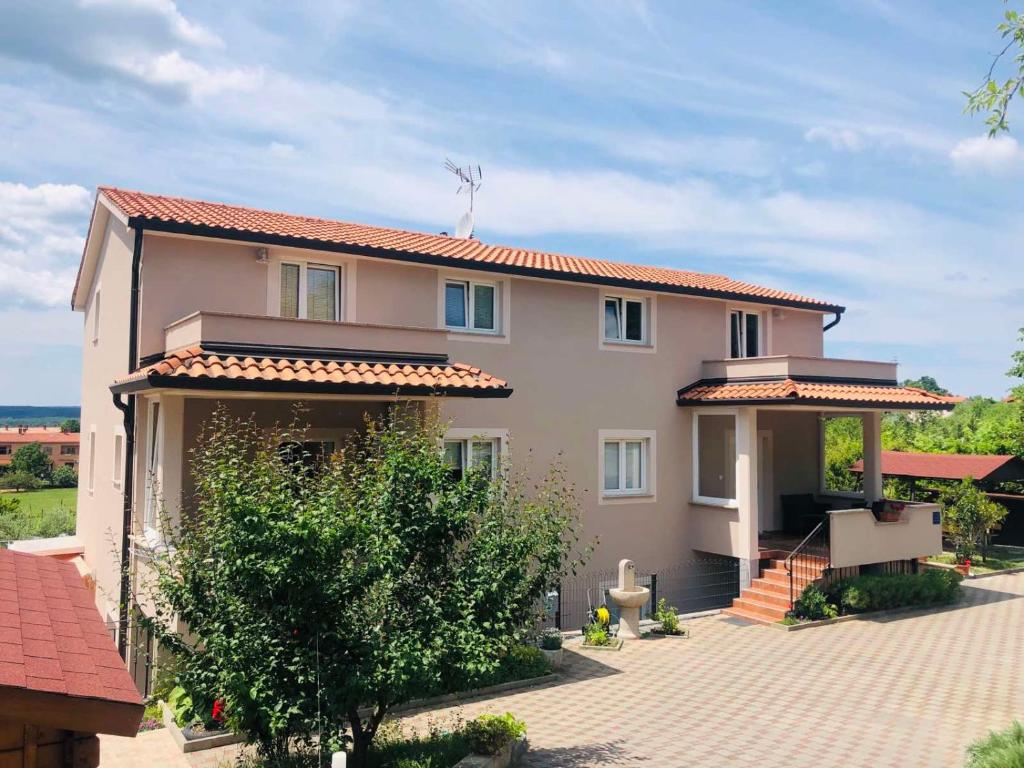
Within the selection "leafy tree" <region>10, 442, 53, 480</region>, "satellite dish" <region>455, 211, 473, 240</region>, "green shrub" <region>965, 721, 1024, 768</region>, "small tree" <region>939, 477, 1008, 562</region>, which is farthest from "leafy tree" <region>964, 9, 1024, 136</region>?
"leafy tree" <region>10, 442, 53, 480</region>

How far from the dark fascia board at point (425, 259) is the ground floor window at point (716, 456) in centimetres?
340

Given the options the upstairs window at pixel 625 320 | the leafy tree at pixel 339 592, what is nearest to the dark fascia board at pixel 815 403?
the upstairs window at pixel 625 320

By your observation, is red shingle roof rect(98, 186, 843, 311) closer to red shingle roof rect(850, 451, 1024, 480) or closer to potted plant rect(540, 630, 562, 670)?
potted plant rect(540, 630, 562, 670)

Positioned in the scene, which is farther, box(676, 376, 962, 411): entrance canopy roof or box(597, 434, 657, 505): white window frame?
box(597, 434, 657, 505): white window frame

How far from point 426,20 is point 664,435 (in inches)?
466

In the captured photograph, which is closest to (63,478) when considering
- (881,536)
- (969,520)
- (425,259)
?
(425,259)

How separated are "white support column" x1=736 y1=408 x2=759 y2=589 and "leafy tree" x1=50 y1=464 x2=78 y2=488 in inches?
4035

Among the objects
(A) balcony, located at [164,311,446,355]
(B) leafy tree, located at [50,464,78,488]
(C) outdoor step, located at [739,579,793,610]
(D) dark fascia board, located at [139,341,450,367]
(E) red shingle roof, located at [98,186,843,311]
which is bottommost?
(B) leafy tree, located at [50,464,78,488]

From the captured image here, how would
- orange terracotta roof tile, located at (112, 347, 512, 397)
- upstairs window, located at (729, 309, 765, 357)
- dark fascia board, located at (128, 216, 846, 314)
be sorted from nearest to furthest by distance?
orange terracotta roof tile, located at (112, 347, 512, 397), dark fascia board, located at (128, 216, 846, 314), upstairs window, located at (729, 309, 765, 357)

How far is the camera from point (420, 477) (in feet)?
28.3

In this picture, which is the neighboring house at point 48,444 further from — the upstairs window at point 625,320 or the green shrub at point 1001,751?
the green shrub at point 1001,751

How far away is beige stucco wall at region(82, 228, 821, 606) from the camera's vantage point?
1434 centimetres

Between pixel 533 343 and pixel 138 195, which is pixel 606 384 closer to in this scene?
pixel 533 343

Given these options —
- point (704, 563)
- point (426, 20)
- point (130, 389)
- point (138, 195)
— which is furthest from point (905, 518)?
point (138, 195)
